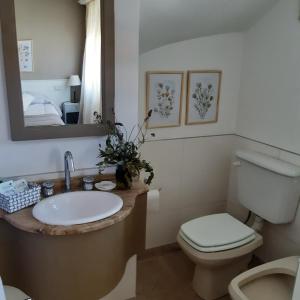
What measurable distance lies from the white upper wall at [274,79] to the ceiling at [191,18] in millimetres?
125

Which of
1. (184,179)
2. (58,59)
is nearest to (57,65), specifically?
(58,59)

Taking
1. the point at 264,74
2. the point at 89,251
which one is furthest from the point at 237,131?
the point at 89,251

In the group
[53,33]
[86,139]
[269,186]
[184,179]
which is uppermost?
[53,33]

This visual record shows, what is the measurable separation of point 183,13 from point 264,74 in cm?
73

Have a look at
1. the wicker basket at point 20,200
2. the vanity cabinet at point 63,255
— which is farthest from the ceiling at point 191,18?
the wicker basket at point 20,200

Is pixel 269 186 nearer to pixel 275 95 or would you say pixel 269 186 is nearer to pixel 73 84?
pixel 275 95

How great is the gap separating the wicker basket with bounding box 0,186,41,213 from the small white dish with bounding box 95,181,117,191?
29 cm

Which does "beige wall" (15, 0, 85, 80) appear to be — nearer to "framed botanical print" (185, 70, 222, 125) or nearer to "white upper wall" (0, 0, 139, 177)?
"white upper wall" (0, 0, 139, 177)

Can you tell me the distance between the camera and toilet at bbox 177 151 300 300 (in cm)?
185

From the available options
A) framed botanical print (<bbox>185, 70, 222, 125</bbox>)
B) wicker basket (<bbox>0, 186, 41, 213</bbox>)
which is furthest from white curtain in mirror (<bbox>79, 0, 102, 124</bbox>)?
framed botanical print (<bbox>185, 70, 222, 125</bbox>)

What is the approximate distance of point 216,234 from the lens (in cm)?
193

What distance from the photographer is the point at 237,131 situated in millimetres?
2436

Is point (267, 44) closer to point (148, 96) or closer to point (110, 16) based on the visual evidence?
point (148, 96)

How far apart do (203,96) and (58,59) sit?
1158 millimetres
